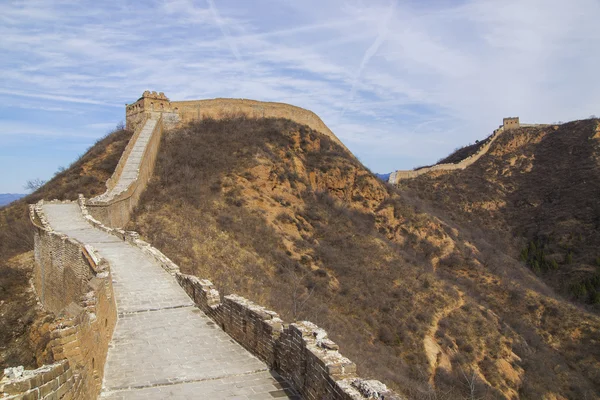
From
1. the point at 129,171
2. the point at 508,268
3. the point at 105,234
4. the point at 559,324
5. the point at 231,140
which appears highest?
the point at 231,140

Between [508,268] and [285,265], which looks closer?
[285,265]

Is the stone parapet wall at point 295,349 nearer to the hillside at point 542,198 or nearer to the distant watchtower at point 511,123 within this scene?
the hillside at point 542,198

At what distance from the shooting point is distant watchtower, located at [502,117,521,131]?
6109cm

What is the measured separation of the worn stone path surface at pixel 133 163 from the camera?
19.3 metres

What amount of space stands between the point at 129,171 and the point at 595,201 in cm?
4403

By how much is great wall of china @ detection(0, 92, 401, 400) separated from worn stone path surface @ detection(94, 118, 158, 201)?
5.57 meters

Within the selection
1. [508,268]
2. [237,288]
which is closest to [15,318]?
[237,288]

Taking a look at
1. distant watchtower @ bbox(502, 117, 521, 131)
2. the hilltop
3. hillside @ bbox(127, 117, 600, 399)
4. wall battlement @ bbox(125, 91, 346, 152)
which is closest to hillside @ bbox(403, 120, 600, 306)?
distant watchtower @ bbox(502, 117, 521, 131)

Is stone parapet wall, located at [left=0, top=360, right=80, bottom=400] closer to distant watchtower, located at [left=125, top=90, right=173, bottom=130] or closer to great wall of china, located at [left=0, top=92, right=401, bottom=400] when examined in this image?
great wall of china, located at [left=0, top=92, right=401, bottom=400]

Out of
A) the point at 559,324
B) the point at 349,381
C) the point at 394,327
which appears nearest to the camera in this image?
the point at 349,381

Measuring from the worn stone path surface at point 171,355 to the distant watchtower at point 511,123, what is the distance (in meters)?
61.2

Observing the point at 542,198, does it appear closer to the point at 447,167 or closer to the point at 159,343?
the point at 447,167

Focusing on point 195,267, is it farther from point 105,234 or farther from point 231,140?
point 231,140

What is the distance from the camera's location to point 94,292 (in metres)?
6.77
